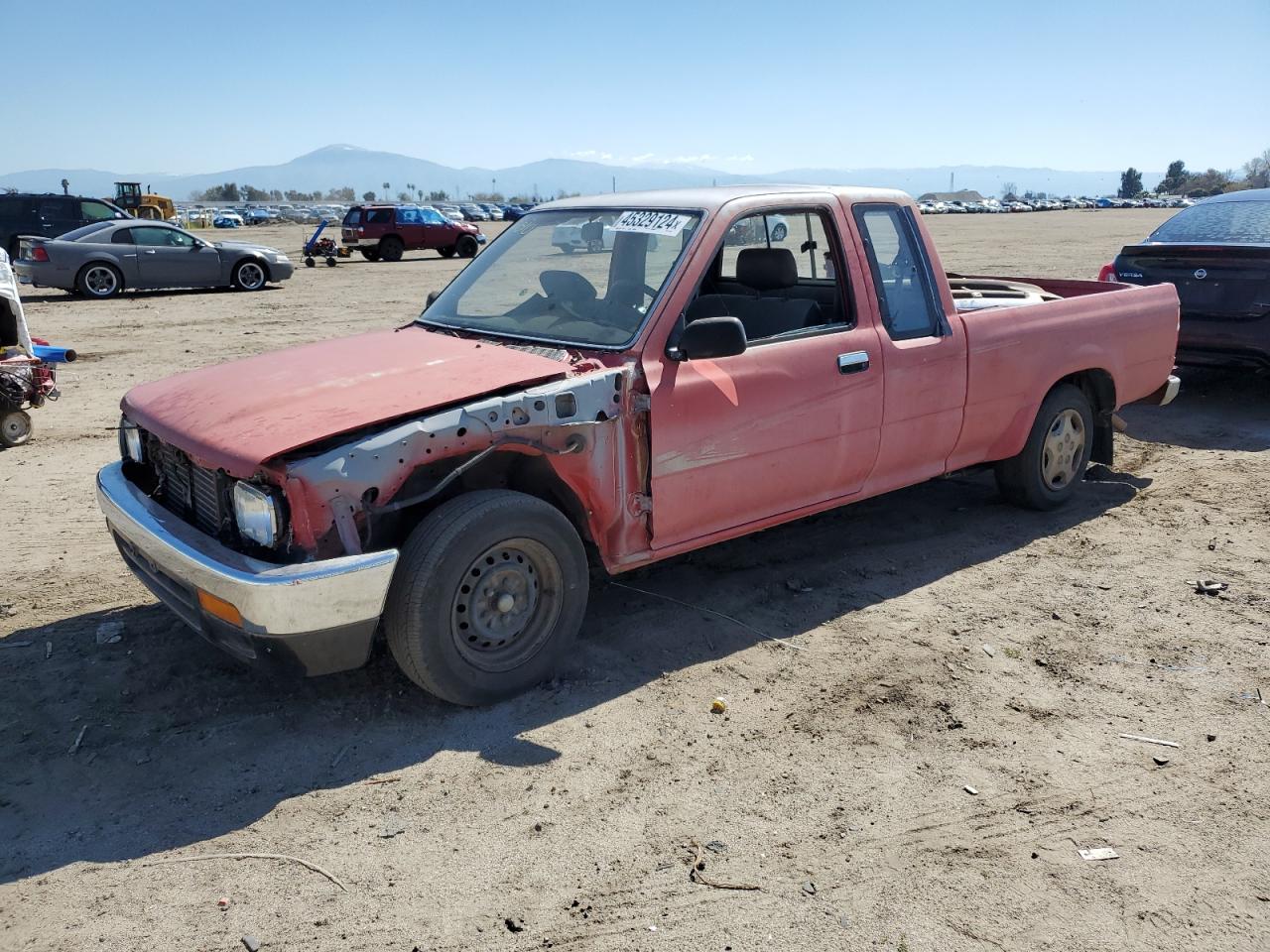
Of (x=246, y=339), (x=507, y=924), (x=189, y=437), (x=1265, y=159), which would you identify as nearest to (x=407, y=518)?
(x=189, y=437)

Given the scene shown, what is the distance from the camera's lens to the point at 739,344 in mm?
4047

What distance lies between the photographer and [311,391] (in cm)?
377

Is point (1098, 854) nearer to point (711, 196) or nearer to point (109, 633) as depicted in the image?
point (711, 196)

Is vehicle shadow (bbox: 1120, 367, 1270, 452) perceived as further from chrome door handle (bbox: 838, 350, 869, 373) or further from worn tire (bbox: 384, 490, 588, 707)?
worn tire (bbox: 384, 490, 588, 707)

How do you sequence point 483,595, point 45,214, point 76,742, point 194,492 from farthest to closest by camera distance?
point 45,214, point 194,492, point 483,595, point 76,742

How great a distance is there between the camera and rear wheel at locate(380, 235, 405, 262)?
29039mm

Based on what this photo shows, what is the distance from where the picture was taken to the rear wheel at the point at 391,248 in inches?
1143

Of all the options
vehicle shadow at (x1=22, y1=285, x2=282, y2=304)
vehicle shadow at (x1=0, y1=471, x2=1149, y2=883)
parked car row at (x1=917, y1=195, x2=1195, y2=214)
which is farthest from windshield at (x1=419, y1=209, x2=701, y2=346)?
parked car row at (x1=917, y1=195, x2=1195, y2=214)

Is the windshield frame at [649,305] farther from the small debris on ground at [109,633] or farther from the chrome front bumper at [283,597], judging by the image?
the small debris on ground at [109,633]

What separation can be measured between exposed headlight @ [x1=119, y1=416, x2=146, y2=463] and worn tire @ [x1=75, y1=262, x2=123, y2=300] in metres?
15.6

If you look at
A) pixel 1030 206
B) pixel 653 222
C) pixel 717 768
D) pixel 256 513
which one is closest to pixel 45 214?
pixel 653 222

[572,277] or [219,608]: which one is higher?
[572,277]

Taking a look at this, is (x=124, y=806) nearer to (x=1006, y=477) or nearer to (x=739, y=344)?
(x=739, y=344)

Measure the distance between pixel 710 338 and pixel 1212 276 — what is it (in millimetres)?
6333
